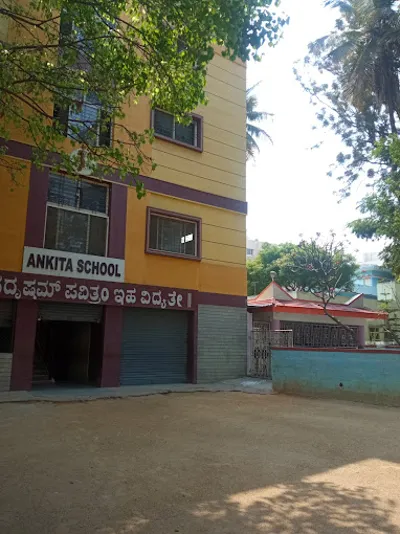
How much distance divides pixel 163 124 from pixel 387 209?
7481mm

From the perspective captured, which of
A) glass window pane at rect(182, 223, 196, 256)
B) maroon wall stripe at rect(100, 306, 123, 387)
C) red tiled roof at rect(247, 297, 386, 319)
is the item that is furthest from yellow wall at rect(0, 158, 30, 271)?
red tiled roof at rect(247, 297, 386, 319)

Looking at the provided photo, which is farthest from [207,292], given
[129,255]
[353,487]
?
[353,487]

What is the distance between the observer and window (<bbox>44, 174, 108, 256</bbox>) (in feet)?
35.3

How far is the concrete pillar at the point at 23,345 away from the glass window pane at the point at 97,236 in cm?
202

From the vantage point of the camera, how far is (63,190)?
1100cm

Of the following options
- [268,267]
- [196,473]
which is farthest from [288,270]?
[196,473]

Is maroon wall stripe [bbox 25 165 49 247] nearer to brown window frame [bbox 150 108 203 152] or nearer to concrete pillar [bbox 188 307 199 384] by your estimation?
brown window frame [bbox 150 108 203 152]

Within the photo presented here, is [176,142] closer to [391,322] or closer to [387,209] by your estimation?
[387,209]

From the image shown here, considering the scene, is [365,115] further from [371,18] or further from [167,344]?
[167,344]

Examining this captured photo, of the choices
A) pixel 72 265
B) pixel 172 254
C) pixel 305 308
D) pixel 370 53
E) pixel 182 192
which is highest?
pixel 370 53

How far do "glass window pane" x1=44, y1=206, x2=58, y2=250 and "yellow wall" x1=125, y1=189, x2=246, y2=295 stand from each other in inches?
72.5

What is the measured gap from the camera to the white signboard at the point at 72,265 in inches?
400

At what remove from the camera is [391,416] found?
7.85 metres

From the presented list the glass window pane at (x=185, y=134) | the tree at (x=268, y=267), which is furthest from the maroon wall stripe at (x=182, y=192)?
the tree at (x=268, y=267)
